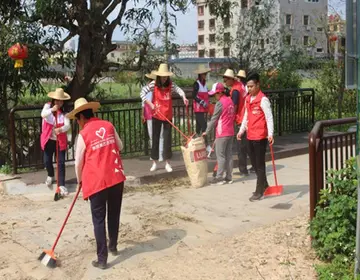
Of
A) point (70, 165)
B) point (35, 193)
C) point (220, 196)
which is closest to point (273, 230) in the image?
point (220, 196)

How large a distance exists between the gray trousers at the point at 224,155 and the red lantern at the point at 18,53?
3586 millimetres

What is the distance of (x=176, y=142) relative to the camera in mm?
10680

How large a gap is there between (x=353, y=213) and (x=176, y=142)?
6526mm

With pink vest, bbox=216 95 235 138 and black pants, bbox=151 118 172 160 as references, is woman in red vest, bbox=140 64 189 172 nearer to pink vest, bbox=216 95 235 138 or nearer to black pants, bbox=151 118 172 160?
black pants, bbox=151 118 172 160

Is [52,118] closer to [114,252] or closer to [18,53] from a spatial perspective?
[18,53]

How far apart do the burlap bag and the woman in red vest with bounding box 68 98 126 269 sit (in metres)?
2.83

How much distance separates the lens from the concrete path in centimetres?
469

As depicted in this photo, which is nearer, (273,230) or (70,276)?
(70,276)

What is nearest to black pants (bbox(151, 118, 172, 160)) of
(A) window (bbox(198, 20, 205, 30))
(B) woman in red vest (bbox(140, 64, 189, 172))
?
(B) woman in red vest (bbox(140, 64, 189, 172))

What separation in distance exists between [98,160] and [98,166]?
55mm

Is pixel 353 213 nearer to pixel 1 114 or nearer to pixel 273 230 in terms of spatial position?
pixel 273 230

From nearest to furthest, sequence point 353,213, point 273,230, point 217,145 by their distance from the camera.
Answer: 1. point 353,213
2. point 273,230
3. point 217,145

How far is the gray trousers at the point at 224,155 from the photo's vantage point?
7766 mm

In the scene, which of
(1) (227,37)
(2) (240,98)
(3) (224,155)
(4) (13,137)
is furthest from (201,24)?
(3) (224,155)
